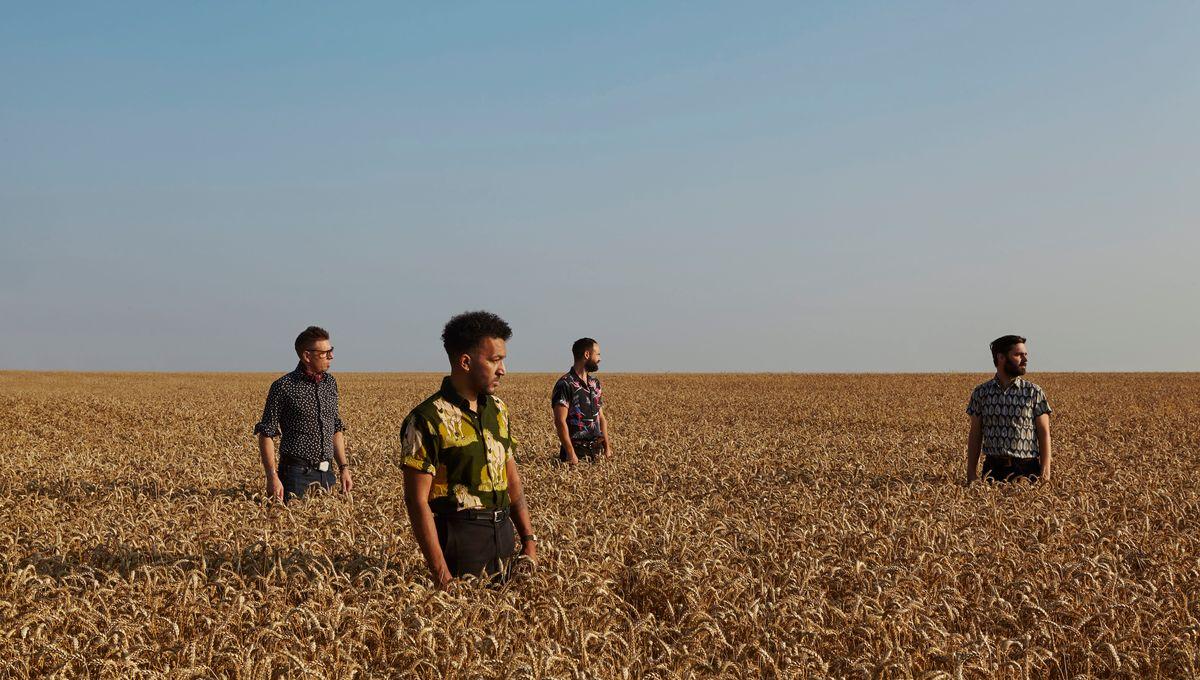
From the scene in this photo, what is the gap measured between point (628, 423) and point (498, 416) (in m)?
18.6

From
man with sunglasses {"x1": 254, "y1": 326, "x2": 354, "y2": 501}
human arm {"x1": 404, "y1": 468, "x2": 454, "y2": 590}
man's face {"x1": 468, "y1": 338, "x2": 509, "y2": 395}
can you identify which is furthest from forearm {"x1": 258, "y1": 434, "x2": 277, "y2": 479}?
man's face {"x1": 468, "y1": 338, "x2": 509, "y2": 395}

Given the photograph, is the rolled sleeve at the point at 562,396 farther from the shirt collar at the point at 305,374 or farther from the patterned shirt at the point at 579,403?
the shirt collar at the point at 305,374

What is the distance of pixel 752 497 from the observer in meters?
10.1

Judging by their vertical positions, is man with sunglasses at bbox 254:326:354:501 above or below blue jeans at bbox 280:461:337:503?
above

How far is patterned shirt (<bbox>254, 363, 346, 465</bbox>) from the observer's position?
29.0 feet

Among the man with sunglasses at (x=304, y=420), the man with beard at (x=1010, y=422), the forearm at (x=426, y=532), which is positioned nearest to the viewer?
the forearm at (x=426, y=532)

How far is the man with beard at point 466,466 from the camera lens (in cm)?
505

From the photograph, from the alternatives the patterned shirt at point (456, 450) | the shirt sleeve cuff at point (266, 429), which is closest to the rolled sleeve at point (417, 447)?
the patterned shirt at point (456, 450)

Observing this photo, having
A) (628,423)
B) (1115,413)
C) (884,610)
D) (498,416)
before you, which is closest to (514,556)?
(498,416)

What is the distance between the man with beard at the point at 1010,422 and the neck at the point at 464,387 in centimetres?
658

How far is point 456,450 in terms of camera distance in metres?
5.20

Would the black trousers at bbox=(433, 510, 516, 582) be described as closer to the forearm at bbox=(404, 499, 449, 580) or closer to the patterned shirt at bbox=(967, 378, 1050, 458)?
the forearm at bbox=(404, 499, 449, 580)

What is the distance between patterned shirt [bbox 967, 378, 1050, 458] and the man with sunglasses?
6777mm

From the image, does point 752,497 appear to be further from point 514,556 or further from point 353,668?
point 353,668
